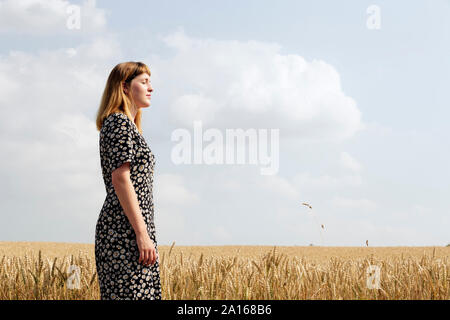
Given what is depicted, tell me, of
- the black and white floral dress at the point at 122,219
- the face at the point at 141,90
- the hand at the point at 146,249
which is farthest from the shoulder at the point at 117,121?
the hand at the point at 146,249

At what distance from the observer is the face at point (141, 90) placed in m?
3.04

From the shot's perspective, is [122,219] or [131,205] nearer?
[131,205]

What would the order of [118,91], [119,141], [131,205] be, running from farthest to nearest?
[118,91] → [119,141] → [131,205]

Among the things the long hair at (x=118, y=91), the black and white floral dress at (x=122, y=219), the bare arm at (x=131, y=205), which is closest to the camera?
the bare arm at (x=131, y=205)

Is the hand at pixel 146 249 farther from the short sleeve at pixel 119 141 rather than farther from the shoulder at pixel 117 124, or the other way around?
the shoulder at pixel 117 124

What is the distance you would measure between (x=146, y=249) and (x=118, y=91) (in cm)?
98

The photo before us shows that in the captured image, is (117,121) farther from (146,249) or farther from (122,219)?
(146,249)

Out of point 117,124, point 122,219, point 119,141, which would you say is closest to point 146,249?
point 122,219

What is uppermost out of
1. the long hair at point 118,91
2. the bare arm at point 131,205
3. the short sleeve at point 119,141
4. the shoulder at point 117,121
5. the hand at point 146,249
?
the long hair at point 118,91

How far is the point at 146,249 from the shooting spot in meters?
2.78

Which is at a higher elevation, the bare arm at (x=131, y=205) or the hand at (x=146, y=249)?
the bare arm at (x=131, y=205)

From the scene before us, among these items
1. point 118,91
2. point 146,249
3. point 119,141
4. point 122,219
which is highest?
point 118,91

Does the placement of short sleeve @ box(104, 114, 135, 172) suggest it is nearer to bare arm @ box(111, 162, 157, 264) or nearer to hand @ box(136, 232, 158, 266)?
bare arm @ box(111, 162, 157, 264)

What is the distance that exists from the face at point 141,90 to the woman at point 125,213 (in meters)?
0.08
